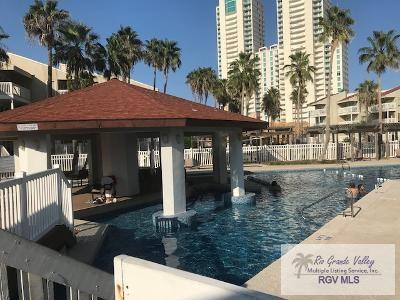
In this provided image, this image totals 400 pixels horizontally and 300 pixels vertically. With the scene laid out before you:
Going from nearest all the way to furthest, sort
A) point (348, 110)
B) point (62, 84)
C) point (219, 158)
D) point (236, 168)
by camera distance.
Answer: point (236, 168) → point (219, 158) → point (62, 84) → point (348, 110)

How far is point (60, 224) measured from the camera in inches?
360

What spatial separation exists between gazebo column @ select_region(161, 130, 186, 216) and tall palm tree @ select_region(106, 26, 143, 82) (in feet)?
97.7

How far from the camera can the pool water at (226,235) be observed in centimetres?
862

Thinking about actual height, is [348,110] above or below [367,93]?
below

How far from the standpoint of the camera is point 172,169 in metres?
11.9

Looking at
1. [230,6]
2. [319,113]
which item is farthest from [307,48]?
[319,113]

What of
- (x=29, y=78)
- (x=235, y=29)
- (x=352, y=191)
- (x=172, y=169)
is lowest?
(x=352, y=191)

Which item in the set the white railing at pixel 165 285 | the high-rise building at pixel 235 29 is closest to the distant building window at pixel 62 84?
the white railing at pixel 165 285

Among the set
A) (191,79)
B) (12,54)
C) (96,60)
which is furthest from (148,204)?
(191,79)

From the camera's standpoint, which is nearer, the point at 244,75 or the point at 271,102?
the point at 244,75

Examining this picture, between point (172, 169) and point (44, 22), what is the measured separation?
2572cm

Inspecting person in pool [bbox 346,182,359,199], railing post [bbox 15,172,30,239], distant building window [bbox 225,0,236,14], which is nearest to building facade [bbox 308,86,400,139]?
person in pool [bbox 346,182,359,199]

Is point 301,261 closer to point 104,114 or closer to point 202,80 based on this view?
point 104,114

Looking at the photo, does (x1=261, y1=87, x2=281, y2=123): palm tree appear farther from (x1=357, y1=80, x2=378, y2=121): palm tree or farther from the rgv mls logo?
the rgv mls logo
